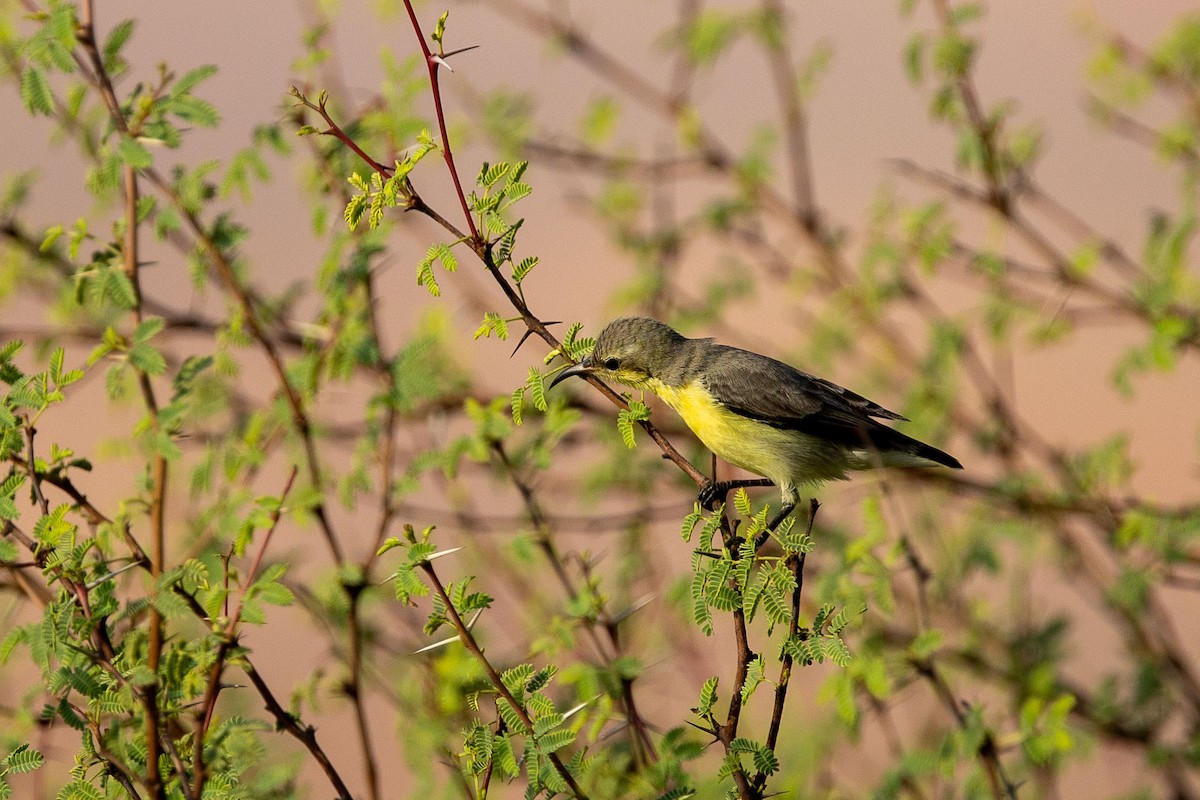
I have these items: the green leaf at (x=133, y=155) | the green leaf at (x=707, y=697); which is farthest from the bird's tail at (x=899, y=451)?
the green leaf at (x=133, y=155)

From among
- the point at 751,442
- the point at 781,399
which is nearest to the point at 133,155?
the point at 751,442

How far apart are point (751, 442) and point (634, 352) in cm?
69

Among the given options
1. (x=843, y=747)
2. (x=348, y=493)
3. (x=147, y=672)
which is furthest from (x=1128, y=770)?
(x=147, y=672)

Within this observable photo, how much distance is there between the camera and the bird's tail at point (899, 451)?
519 cm

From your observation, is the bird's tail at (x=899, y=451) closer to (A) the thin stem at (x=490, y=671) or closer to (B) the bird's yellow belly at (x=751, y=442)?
(B) the bird's yellow belly at (x=751, y=442)

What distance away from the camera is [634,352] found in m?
A: 5.07

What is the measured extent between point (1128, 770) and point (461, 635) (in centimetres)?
506

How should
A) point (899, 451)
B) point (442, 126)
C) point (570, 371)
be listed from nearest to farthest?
point (442, 126)
point (570, 371)
point (899, 451)

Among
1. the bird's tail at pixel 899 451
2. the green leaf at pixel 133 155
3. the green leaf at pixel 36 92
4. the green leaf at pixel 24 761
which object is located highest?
the green leaf at pixel 36 92

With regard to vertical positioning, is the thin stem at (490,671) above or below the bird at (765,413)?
above

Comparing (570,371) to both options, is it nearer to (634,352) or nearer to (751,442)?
(634,352)

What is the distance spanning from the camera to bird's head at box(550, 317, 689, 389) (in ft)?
16.2

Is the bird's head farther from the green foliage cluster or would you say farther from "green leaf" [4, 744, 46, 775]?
"green leaf" [4, 744, 46, 775]

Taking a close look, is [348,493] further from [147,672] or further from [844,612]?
[844,612]
